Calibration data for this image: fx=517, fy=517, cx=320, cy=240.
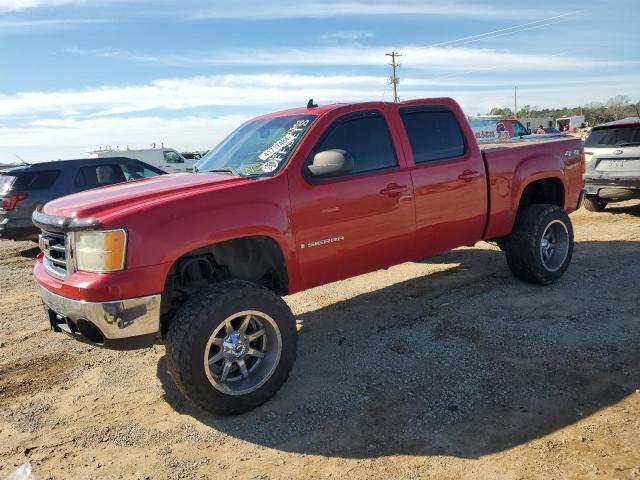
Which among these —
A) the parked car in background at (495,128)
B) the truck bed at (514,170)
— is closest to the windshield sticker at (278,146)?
the truck bed at (514,170)

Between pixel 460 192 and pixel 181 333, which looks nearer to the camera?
pixel 181 333

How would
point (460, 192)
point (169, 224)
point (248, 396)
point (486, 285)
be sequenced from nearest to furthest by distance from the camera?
1. point (169, 224)
2. point (248, 396)
3. point (460, 192)
4. point (486, 285)

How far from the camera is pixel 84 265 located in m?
3.28

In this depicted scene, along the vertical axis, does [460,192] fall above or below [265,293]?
above

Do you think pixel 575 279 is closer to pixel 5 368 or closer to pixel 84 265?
pixel 84 265

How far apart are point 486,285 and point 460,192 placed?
1.51 metres

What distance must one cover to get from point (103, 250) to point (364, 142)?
227cm

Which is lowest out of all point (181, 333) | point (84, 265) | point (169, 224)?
point (181, 333)

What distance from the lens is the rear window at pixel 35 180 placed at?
9555 mm

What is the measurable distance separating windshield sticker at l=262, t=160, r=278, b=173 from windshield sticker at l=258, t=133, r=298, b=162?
0.09 metres

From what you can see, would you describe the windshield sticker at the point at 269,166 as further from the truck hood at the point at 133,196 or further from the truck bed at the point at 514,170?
the truck bed at the point at 514,170

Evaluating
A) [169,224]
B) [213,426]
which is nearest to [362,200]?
[169,224]

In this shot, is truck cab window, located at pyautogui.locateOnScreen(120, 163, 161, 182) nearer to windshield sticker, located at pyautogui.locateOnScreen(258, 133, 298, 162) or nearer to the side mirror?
windshield sticker, located at pyautogui.locateOnScreen(258, 133, 298, 162)

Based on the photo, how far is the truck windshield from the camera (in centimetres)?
404
